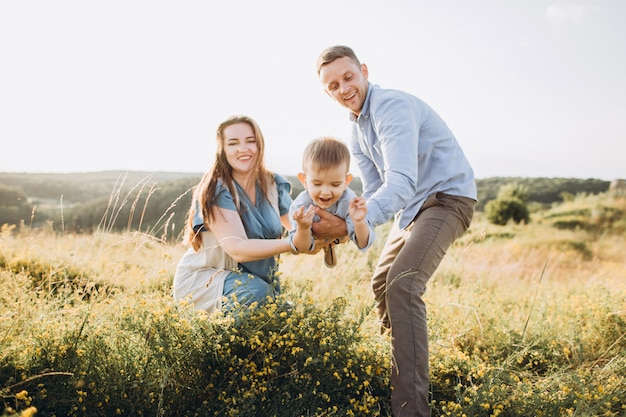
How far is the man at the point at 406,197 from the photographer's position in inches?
121

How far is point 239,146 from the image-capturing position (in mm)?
3934

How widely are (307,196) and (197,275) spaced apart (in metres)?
1.04

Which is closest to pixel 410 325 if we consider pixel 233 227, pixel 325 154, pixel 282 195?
pixel 325 154

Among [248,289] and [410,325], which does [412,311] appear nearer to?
[410,325]

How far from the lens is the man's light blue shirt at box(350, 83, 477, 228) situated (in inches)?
125

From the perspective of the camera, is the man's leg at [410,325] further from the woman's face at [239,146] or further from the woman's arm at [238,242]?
the woman's face at [239,146]

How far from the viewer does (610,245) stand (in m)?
16.6

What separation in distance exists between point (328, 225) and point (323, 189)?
0.26 m

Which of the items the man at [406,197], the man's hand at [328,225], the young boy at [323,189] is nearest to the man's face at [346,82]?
the man at [406,197]

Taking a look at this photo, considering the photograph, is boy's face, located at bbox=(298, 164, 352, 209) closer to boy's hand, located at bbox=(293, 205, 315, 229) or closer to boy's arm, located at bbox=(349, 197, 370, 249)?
boy's hand, located at bbox=(293, 205, 315, 229)

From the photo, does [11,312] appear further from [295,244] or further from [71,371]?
[295,244]

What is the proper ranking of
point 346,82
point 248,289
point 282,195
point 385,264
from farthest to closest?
point 282,195 → point 385,264 → point 346,82 → point 248,289

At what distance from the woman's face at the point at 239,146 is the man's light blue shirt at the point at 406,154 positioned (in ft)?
2.76

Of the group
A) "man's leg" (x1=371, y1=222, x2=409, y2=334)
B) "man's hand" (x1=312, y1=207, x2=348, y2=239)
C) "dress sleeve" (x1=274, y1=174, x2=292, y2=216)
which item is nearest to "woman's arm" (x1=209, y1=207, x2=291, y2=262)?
"man's hand" (x1=312, y1=207, x2=348, y2=239)
